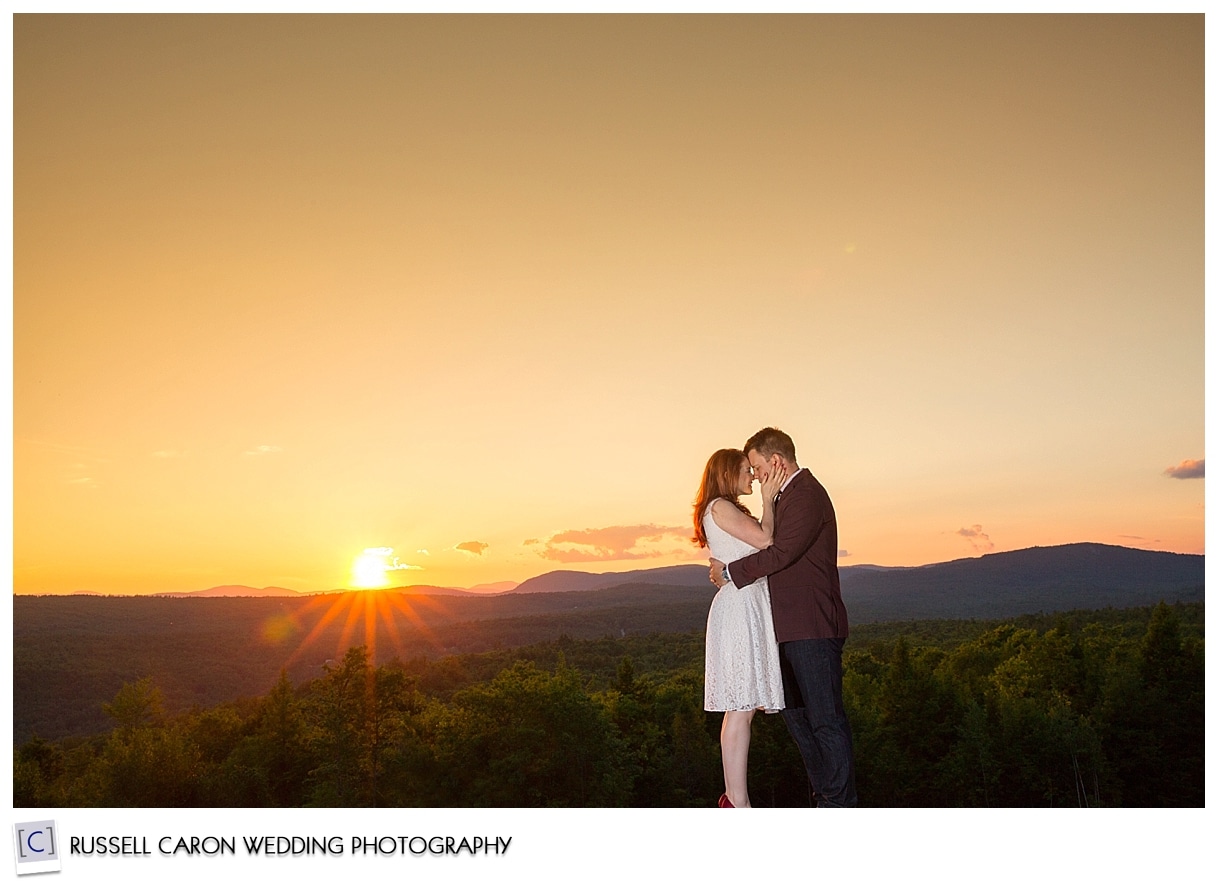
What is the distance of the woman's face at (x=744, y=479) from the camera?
4121mm

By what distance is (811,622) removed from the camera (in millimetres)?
3879

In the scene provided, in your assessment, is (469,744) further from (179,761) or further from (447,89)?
(447,89)

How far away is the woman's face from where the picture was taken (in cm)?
412

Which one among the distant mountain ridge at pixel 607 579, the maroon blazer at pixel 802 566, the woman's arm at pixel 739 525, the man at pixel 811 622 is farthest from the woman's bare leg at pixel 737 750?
the distant mountain ridge at pixel 607 579

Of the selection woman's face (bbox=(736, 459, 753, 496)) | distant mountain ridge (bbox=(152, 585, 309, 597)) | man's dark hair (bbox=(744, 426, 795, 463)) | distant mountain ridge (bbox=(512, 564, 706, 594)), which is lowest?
distant mountain ridge (bbox=(512, 564, 706, 594))

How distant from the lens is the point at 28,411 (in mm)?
6898

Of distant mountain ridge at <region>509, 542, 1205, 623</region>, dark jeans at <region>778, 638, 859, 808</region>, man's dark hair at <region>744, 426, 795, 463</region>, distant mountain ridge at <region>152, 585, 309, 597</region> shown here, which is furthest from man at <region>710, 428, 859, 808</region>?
distant mountain ridge at <region>152, 585, 309, 597</region>

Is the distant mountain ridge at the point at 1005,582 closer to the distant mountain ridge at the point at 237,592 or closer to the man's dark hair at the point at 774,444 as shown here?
the distant mountain ridge at the point at 237,592

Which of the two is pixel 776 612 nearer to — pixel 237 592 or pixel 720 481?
pixel 720 481

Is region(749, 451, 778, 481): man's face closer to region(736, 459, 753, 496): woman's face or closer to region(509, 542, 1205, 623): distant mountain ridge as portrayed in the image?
region(736, 459, 753, 496): woman's face

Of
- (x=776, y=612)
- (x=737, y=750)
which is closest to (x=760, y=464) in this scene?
(x=776, y=612)

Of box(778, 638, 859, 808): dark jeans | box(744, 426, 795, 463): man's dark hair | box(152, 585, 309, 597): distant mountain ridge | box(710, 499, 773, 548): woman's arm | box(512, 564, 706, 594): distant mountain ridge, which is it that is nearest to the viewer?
box(778, 638, 859, 808): dark jeans

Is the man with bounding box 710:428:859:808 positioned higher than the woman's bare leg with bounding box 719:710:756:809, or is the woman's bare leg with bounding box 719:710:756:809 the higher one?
the man with bounding box 710:428:859:808
